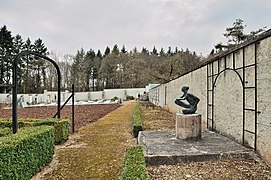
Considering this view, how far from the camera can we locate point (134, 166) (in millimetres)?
2941

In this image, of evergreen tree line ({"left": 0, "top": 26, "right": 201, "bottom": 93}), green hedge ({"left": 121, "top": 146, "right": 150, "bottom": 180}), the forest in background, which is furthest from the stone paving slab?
evergreen tree line ({"left": 0, "top": 26, "right": 201, "bottom": 93})

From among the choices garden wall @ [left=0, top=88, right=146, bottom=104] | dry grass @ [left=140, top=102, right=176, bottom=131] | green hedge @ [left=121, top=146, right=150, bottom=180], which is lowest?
dry grass @ [left=140, top=102, right=176, bottom=131]

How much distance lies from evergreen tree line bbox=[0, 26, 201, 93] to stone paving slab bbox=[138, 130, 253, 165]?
25.6 m

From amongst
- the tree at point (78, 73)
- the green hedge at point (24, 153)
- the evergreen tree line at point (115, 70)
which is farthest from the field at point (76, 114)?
the tree at point (78, 73)

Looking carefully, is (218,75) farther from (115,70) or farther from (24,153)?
(115,70)

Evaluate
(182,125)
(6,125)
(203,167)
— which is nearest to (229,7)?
(182,125)

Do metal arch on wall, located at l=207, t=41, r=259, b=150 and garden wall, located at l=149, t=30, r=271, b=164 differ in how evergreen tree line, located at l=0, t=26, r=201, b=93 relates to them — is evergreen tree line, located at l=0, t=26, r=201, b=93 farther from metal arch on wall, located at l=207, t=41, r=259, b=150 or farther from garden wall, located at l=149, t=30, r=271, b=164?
garden wall, located at l=149, t=30, r=271, b=164

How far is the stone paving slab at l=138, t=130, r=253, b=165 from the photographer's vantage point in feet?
13.3

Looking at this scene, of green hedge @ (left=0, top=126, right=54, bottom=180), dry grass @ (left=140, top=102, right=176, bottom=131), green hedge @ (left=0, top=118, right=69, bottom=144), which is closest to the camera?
green hedge @ (left=0, top=126, right=54, bottom=180)

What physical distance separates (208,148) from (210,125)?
2507 mm

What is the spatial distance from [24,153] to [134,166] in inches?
70.2

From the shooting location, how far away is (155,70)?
34.4 meters

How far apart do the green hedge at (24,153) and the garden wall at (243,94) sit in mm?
3811

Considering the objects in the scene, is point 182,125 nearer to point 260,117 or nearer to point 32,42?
point 260,117
